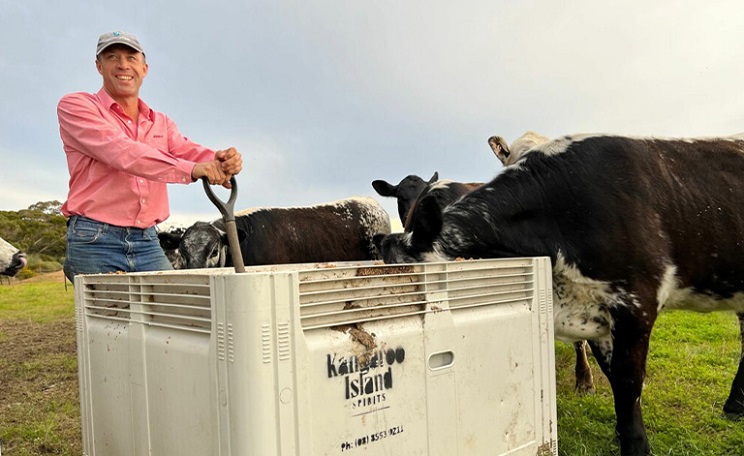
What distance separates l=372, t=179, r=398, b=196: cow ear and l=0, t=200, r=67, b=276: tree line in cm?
3337

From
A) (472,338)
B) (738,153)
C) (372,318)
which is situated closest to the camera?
(372,318)

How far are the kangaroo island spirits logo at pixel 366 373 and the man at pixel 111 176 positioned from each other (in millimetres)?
1105

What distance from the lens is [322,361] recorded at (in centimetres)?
170

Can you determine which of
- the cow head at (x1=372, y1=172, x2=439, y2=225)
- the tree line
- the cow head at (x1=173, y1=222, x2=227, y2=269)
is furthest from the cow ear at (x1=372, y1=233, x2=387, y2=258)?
the tree line

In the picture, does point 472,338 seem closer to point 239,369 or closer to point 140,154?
point 239,369

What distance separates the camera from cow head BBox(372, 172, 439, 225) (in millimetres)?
9734

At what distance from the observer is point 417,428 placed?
1910 millimetres

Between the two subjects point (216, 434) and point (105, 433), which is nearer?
point (216, 434)

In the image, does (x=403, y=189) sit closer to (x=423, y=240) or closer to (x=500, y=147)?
(x=500, y=147)

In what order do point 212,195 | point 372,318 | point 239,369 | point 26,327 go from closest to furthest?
point 239,369 → point 372,318 → point 212,195 → point 26,327

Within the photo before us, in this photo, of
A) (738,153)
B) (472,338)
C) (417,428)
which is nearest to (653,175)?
(738,153)

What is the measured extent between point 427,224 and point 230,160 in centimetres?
125

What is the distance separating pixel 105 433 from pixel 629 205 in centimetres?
281

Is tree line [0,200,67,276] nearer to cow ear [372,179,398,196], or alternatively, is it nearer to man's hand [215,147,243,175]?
cow ear [372,179,398,196]
